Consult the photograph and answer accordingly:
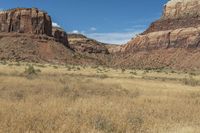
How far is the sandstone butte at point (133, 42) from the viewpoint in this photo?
342 feet

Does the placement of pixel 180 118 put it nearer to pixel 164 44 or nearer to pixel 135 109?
pixel 135 109

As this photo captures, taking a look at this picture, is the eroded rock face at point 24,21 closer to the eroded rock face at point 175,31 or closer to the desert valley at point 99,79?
the desert valley at point 99,79

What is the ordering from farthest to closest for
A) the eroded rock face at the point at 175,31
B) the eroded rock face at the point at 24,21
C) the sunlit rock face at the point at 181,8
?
the sunlit rock face at the point at 181,8, the eroded rock face at the point at 175,31, the eroded rock face at the point at 24,21

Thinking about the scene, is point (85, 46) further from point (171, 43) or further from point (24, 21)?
point (171, 43)

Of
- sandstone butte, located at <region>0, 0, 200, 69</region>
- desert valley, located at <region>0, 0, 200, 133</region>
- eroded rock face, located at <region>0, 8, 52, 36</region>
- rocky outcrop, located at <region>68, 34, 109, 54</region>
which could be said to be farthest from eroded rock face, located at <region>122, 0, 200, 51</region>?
eroded rock face, located at <region>0, 8, 52, 36</region>

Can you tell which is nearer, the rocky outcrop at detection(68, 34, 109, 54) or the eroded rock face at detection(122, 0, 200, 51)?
the eroded rock face at detection(122, 0, 200, 51)

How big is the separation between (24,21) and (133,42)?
1712 inches

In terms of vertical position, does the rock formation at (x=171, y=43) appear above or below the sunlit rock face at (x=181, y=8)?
below

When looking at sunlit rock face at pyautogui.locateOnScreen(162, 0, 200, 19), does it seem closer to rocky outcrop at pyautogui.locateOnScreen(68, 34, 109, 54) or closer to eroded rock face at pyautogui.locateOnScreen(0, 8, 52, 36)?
rocky outcrop at pyautogui.locateOnScreen(68, 34, 109, 54)

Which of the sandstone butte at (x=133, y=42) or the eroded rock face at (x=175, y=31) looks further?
the eroded rock face at (x=175, y=31)

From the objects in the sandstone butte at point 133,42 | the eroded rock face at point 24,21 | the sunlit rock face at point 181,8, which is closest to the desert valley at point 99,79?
the eroded rock face at point 24,21

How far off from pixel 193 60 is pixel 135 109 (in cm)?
9802

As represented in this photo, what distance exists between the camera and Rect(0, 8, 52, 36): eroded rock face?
115 m

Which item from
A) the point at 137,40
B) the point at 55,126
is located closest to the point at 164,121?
the point at 55,126
